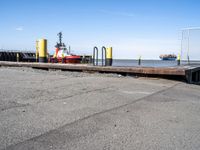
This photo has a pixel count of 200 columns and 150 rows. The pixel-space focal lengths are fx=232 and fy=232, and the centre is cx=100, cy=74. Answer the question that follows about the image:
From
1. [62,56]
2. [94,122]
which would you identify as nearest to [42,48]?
[62,56]

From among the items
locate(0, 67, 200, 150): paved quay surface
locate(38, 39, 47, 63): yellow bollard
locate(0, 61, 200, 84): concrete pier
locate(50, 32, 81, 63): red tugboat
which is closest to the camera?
locate(0, 67, 200, 150): paved quay surface

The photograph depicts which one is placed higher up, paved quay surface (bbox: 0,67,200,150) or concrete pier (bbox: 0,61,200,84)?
concrete pier (bbox: 0,61,200,84)

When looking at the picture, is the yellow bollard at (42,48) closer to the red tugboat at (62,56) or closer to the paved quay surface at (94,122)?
the red tugboat at (62,56)

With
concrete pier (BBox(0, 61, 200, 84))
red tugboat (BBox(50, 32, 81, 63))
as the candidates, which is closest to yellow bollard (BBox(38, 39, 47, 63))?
concrete pier (BBox(0, 61, 200, 84))

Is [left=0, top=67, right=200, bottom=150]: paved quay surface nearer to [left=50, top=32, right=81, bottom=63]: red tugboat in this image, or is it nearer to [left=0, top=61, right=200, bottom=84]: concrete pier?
[left=0, top=61, right=200, bottom=84]: concrete pier

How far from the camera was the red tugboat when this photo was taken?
83.0ft

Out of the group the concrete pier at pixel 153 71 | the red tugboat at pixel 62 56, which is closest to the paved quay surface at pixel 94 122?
the concrete pier at pixel 153 71

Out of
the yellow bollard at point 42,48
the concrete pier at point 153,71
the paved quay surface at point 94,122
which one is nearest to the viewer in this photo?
the paved quay surface at point 94,122

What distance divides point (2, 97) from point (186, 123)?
359 centimetres

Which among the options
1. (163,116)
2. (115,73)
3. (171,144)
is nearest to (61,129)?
(171,144)

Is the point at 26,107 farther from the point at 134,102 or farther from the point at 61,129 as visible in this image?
the point at 134,102

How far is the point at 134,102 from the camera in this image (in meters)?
4.96

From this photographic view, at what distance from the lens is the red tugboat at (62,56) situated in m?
25.3

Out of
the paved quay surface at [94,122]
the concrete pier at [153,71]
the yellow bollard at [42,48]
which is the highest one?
the yellow bollard at [42,48]
